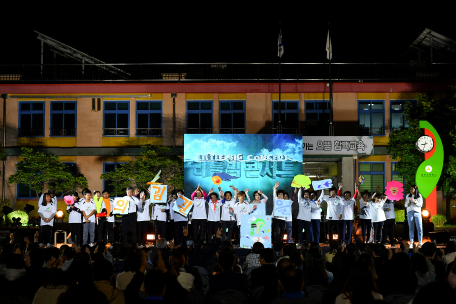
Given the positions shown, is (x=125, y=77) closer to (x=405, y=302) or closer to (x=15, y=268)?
(x=15, y=268)

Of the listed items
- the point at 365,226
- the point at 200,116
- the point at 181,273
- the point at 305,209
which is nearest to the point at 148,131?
the point at 200,116

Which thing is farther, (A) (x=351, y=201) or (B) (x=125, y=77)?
(B) (x=125, y=77)

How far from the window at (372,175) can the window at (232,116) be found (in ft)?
19.4

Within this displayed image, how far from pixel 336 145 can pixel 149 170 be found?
776 cm

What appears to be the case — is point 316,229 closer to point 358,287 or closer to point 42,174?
point 358,287

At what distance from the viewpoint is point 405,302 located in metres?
4.71

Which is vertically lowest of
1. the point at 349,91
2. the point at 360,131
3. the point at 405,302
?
the point at 405,302

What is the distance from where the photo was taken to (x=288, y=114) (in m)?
23.7

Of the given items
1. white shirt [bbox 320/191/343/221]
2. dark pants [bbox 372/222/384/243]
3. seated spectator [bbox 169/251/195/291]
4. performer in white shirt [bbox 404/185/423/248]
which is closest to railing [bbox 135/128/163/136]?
white shirt [bbox 320/191/343/221]

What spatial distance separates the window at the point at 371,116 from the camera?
77.4ft

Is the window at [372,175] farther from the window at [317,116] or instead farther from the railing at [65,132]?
the railing at [65,132]

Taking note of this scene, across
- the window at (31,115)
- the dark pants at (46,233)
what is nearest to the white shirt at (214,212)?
the dark pants at (46,233)

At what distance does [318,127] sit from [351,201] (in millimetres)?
9542

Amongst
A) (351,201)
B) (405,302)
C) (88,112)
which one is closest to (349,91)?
(351,201)
